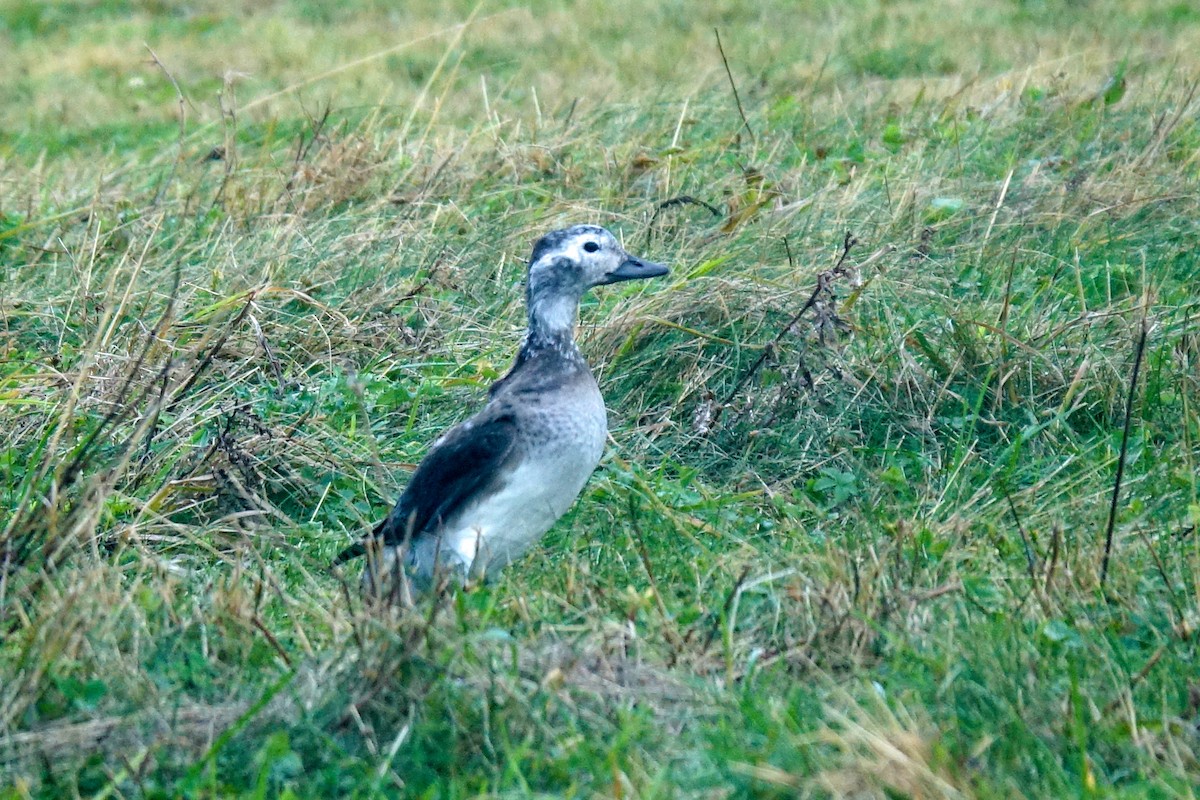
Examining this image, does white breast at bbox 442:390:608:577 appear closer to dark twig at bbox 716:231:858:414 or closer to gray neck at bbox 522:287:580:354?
gray neck at bbox 522:287:580:354

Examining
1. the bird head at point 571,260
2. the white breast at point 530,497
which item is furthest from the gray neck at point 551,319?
the white breast at point 530,497

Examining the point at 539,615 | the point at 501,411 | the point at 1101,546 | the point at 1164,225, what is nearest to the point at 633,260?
the point at 501,411

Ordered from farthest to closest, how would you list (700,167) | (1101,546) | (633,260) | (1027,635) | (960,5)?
(960,5) → (700,167) → (633,260) → (1101,546) → (1027,635)

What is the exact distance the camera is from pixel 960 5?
33.7 ft

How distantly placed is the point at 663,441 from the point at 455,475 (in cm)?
93

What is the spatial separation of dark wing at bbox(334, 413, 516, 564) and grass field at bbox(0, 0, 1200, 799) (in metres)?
0.24

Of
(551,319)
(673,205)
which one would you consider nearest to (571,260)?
(551,319)

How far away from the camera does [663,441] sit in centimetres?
444

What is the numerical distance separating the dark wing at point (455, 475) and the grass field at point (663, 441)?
0.78ft

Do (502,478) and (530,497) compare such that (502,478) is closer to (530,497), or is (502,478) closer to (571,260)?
(530,497)

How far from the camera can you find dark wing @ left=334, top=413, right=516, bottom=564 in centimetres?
364

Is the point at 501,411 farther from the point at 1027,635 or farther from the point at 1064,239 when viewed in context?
the point at 1064,239

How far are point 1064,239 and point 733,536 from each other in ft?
7.13

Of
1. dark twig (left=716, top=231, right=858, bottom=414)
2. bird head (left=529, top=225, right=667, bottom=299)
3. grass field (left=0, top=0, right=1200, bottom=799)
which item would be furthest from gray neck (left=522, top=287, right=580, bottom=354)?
dark twig (left=716, top=231, right=858, bottom=414)
